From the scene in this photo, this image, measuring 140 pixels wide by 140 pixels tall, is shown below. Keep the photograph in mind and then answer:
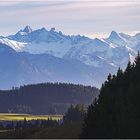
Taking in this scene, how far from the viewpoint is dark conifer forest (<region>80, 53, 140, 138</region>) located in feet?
243

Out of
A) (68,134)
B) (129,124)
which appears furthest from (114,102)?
(68,134)

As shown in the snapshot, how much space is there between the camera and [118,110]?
79375 millimetres

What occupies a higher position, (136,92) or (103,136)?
(136,92)

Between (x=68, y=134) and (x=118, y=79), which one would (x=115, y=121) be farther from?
(x=68, y=134)

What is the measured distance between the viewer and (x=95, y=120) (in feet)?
280

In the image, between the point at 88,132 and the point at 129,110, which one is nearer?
the point at 129,110

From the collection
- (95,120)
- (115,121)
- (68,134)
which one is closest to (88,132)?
(95,120)

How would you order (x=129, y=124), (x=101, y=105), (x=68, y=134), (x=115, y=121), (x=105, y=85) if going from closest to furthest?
(x=129, y=124)
(x=115, y=121)
(x=101, y=105)
(x=105, y=85)
(x=68, y=134)

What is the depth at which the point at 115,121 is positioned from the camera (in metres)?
78.2

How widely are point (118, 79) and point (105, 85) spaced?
7.92 feet

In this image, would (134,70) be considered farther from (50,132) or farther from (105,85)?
(50,132)

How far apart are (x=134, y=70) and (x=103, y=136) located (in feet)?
46.1

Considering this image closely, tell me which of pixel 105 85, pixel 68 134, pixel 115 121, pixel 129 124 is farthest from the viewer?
pixel 68 134

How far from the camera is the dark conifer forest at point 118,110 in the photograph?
2916 inches
